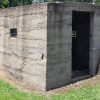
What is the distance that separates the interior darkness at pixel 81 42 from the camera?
13.4 m

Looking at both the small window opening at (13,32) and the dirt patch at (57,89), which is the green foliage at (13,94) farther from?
the small window opening at (13,32)

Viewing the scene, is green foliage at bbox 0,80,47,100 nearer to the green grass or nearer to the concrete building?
the green grass

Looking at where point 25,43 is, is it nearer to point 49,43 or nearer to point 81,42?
point 49,43

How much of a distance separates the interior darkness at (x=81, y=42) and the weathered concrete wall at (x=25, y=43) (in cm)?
223

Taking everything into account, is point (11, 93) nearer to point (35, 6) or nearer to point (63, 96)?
point (63, 96)

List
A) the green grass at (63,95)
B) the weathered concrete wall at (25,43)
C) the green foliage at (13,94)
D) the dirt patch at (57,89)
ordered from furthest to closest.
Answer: the weathered concrete wall at (25,43) < the dirt patch at (57,89) < the green foliage at (13,94) < the green grass at (63,95)

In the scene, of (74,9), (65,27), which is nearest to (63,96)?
(65,27)

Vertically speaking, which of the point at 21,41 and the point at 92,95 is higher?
the point at 21,41

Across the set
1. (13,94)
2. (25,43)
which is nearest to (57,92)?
(13,94)

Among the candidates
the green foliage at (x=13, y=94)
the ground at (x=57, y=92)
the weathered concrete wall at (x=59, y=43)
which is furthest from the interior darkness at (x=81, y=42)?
the green foliage at (x=13, y=94)

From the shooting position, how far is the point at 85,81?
1193 centimetres

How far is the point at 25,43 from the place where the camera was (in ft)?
40.4

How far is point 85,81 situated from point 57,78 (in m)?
1.37

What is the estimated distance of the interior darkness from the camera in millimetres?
13352
